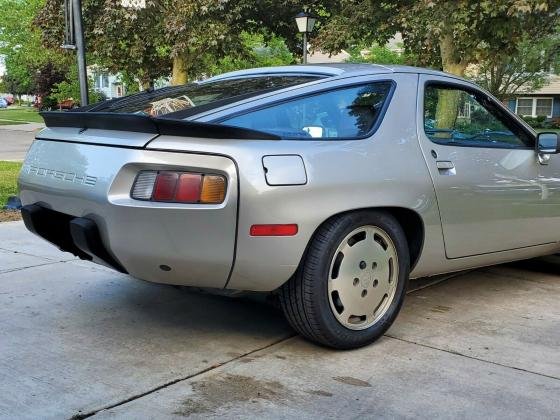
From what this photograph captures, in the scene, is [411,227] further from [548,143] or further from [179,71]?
[179,71]

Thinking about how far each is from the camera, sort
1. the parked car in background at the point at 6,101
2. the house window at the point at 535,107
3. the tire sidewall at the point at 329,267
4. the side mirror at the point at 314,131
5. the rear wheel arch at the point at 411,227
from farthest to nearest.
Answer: the parked car in background at the point at 6,101 → the house window at the point at 535,107 → the rear wheel arch at the point at 411,227 → the side mirror at the point at 314,131 → the tire sidewall at the point at 329,267

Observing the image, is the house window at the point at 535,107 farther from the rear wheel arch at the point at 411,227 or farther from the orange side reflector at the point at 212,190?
the orange side reflector at the point at 212,190

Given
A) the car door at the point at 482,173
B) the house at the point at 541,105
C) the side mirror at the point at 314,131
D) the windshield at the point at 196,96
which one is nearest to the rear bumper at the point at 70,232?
the windshield at the point at 196,96

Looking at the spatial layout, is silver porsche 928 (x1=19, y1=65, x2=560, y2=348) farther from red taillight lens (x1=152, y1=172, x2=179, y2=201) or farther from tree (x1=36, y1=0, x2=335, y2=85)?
tree (x1=36, y1=0, x2=335, y2=85)

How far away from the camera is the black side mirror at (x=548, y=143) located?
14.7 feet

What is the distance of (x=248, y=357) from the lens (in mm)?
3500

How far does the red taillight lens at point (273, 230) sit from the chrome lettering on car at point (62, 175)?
2.78ft

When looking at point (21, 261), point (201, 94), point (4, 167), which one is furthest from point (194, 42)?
point (201, 94)

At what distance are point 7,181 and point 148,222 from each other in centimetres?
829

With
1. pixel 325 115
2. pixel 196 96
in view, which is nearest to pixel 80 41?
pixel 196 96

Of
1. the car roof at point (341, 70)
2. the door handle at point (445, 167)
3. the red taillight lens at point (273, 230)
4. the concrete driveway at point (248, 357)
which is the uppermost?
the car roof at point (341, 70)

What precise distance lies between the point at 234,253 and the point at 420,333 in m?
1.43

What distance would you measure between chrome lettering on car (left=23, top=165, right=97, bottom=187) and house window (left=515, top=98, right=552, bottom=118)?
45.6 metres

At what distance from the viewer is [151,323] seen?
4016mm
